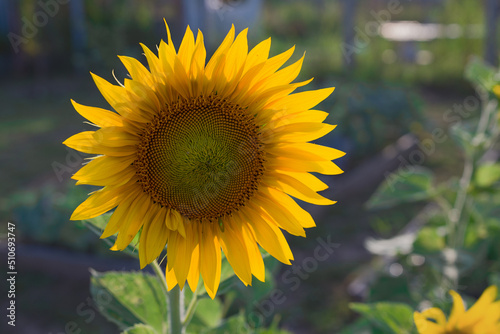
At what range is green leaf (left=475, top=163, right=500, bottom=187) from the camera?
7.76 ft

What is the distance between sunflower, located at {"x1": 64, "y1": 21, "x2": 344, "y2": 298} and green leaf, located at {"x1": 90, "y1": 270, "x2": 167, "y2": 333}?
0.23m

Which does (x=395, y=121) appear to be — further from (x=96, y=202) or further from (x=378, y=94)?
(x=96, y=202)

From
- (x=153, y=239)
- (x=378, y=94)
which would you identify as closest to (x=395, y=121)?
(x=378, y=94)

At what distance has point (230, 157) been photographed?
118cm

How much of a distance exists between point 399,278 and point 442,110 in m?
5.21

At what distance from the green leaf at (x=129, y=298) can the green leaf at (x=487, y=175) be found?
1.61 meters

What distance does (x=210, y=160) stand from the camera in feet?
3.72

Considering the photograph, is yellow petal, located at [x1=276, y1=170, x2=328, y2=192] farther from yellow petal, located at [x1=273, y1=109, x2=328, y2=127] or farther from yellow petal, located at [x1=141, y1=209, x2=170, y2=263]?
yellow petal, located at [x1=141, y1=209, x2=170, y2=263]

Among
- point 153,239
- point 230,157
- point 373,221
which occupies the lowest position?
point 373,221

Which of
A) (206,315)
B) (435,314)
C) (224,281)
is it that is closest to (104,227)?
(224,281)

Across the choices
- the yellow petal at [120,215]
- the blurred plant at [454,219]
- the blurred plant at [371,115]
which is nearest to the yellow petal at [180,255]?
the yellow petal at [120,215]

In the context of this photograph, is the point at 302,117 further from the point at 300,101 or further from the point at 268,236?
the point at 268,236

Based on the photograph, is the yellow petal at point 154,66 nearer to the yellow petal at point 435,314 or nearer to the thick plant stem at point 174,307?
the thick plant stem at point 174,307

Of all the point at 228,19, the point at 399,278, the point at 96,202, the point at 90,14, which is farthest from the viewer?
the point at 228,19
